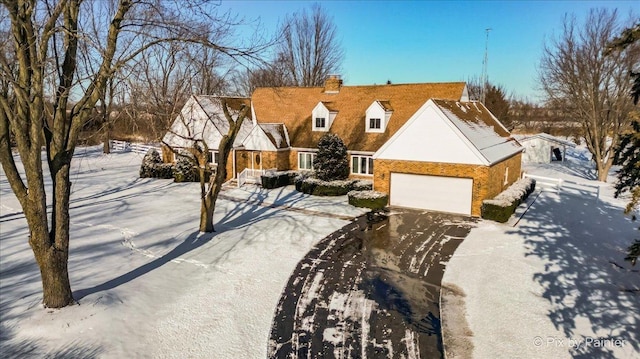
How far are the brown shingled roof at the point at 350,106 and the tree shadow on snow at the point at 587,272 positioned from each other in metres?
9.95

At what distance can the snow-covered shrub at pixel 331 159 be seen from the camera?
2356 cm

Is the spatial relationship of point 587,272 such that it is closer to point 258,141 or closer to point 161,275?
point 161,275

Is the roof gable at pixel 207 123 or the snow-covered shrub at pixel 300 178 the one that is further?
the roof gable at pixel 207 123

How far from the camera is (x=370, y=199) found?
20406mm

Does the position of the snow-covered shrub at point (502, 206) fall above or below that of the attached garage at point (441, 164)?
below

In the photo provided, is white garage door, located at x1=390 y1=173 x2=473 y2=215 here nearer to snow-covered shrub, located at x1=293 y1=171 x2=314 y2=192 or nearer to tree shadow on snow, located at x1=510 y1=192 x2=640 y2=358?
tree shadow on snow, located at x1=510 y1=192 x2=640 y2=358

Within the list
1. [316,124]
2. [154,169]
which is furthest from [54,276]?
[154,169]

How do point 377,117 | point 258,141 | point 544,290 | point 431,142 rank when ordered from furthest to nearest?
1. point 258,141
2. point 377,117
3. point 431,142
4. point 544,290

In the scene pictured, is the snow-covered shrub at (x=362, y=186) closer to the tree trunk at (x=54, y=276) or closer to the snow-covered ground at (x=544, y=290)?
the snow-covered ground at (x=544, y=290)

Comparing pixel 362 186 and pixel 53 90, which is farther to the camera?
pixel 362 186

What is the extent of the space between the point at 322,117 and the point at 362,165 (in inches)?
192

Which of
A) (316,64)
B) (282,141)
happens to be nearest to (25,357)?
(282,141)

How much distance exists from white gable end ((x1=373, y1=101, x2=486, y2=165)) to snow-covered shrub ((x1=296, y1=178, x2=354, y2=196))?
392cm

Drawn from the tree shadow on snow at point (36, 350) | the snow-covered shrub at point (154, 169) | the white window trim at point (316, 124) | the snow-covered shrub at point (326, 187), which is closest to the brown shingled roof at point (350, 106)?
the white window trim at point (316, 124)
